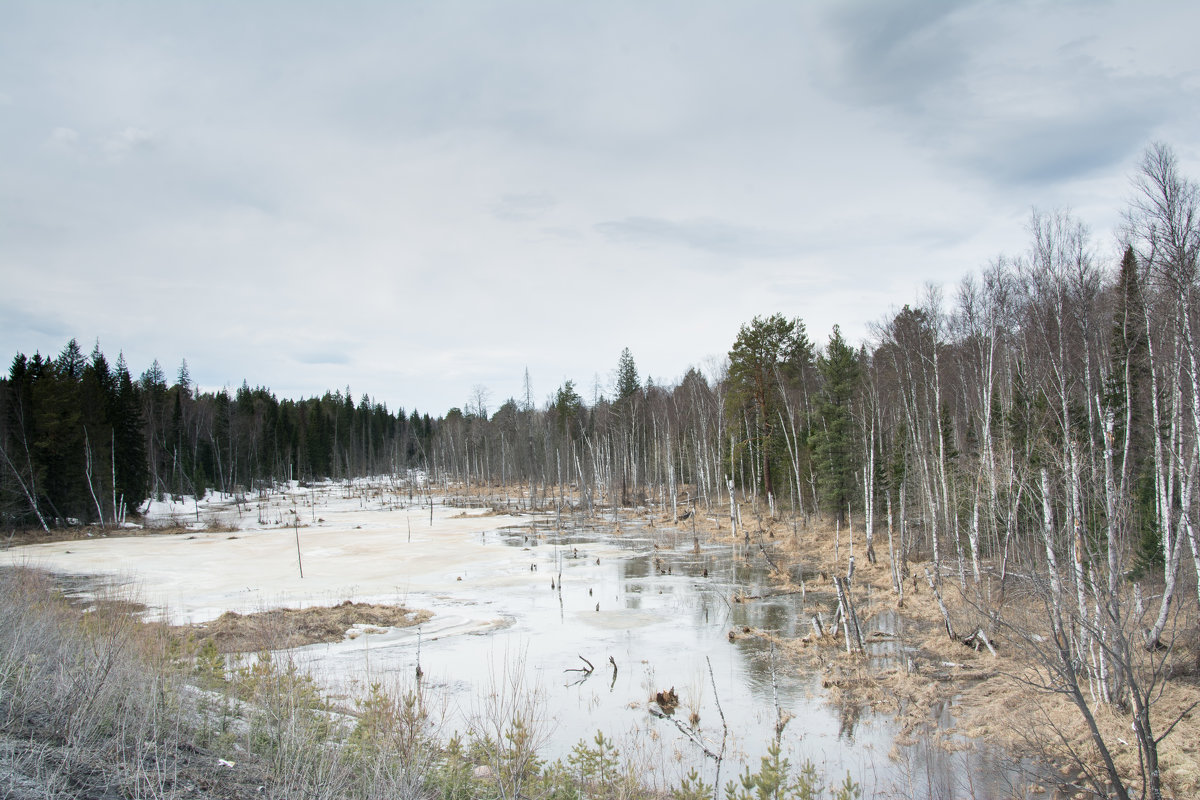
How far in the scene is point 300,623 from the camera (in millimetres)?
17703

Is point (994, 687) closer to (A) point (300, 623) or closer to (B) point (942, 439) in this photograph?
(B) point (942, 439)

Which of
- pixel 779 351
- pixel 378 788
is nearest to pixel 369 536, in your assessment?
pixel 779 351

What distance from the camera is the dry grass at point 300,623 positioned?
15430 mm

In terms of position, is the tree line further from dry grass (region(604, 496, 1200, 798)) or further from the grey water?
dry grass (region(604, 496, 1200, 798))

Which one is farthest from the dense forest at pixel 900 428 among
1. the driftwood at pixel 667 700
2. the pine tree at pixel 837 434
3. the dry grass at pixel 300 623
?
the dry grass at pixel 300 623

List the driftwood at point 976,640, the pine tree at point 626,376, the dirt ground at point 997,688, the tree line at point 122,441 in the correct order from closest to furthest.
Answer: the dirt ground at point 997,688 < the driftwood at point 976,640 < the tree line at point 122,441 < the pine tree at point 626,376

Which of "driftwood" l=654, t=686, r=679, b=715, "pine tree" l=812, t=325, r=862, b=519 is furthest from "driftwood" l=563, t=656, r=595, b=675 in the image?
"pine tree" l=812, t=325, r=862, b=519

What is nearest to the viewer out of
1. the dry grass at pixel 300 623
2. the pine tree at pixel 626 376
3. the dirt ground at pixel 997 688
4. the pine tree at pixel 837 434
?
the dirt ground at pixel 997 688

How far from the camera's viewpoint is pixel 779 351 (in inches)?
1641

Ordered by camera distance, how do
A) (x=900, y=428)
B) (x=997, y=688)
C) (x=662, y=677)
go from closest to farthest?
1. (x=997, y=688)
2. (x=662, y=677)
3. (x=900, y=428)

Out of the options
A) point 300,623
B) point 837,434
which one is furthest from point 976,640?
point 837,434

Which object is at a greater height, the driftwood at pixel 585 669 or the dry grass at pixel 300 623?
the dry grass at pixel 300 623

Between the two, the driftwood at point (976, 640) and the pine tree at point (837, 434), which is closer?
the driftwood at point (976, 640)

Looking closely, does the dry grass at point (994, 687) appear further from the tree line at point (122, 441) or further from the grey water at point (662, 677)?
the tree line at point (122, 441)
